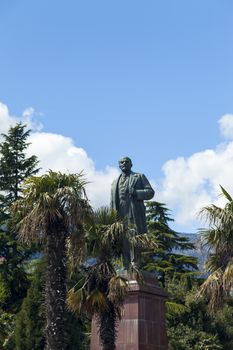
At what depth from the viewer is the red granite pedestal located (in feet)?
55.8

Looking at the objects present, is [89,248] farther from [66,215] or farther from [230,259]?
[230,259]


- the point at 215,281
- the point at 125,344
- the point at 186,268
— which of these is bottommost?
the point at 125,344

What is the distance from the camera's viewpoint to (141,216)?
18984 millimetres

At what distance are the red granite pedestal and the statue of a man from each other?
67.0 inches

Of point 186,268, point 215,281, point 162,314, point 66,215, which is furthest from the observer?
point 186,268

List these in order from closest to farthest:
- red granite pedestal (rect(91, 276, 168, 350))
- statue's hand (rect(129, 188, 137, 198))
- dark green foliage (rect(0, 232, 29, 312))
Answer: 1. red granite pedestal (rect(91, 276, 168, 350))
2. statue's hand (rect(129, 188, 137, 198))
3. dark green foliage (rect(0, 232, 29, 312))

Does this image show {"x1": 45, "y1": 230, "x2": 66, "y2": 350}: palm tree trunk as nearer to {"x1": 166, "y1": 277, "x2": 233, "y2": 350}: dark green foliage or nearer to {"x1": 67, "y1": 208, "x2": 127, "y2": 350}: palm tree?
{"x1": 67, "y1": 208, "x2": 127, "y2": 350}: palm tree

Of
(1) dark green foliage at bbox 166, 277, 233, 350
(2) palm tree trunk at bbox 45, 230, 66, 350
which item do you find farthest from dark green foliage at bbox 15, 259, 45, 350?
(2) palm tree trunk at bbox 45, 230, 66, 350

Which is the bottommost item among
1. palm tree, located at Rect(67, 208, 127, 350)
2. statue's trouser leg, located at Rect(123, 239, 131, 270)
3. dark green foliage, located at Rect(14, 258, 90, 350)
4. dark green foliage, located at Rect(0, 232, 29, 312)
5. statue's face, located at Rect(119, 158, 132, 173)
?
palm tree, located at Rect(67, 208, 127, 350)

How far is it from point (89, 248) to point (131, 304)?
195 centimetres

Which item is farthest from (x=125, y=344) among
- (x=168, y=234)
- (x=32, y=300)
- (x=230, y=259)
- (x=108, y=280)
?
(x=168, y=234)

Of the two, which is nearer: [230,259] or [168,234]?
[230,259]

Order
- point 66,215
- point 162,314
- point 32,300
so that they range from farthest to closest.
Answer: point 32,300 → point 162,314 → point 66,215

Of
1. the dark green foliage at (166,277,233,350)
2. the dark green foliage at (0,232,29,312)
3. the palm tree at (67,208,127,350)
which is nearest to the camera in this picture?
the palm tree at (67,208,127,350)
